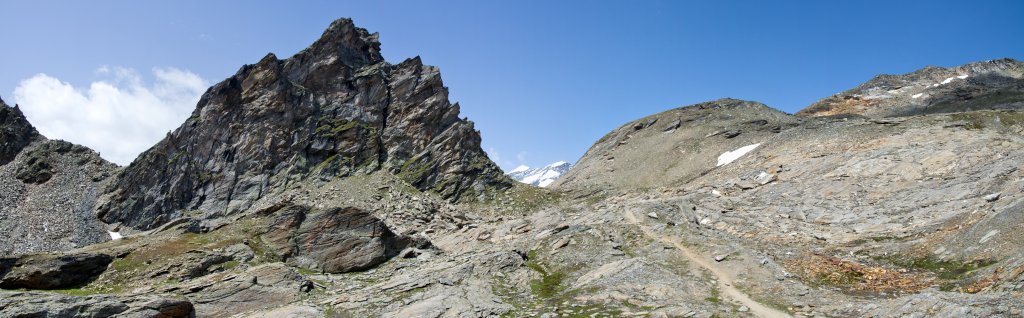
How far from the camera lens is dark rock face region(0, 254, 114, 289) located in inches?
1089

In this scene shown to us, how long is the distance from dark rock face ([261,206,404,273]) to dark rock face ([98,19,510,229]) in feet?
111

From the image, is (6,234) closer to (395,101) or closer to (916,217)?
(395,101)

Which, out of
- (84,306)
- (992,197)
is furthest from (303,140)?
(992,197)

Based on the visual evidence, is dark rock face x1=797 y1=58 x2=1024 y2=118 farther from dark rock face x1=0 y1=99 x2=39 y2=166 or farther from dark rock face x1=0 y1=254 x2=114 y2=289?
dark rock face x1=0 y1=99 x2=39 y2=166

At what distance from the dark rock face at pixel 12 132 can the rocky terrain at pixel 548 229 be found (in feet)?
33.1

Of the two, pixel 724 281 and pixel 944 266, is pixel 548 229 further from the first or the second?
pixel 944 266

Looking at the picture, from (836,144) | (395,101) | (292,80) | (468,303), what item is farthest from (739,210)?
(292,80)

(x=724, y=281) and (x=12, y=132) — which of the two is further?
(x=12, y=132)

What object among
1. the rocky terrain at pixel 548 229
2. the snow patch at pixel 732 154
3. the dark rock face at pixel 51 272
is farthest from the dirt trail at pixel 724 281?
the snow patch at pixel 732 154

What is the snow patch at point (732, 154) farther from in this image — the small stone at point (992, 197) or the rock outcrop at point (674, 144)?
the small stone at point (992, 197)

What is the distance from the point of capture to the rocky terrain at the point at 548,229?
23859 mm

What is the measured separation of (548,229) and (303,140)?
163 feet

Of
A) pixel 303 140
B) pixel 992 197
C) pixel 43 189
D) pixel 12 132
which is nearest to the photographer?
pixel 992 197

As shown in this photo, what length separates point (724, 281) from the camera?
2634 cm
